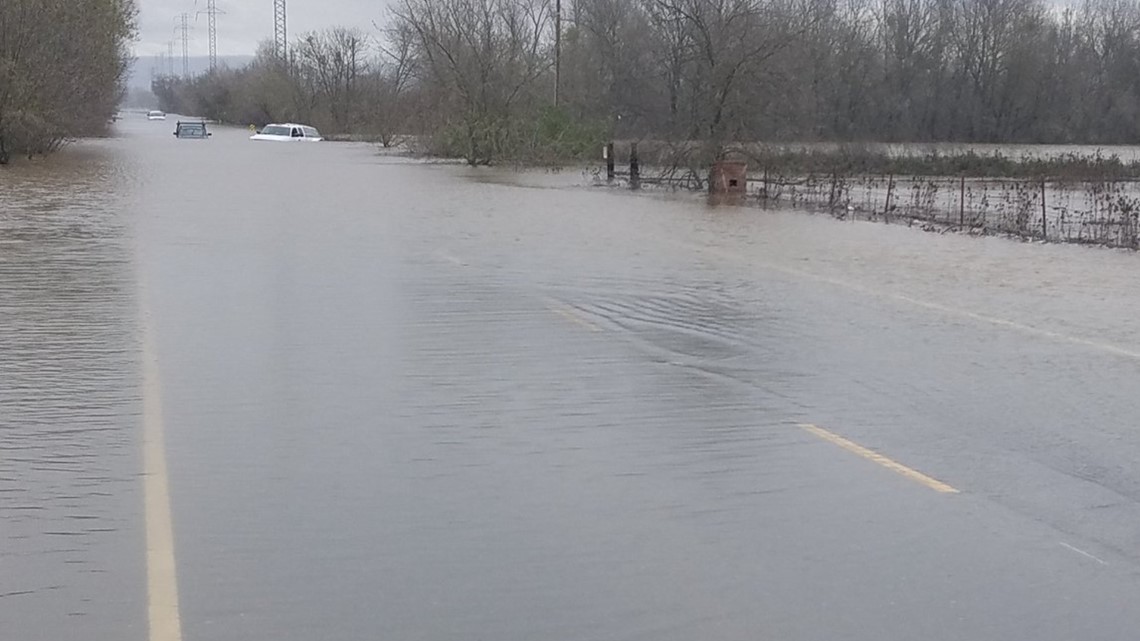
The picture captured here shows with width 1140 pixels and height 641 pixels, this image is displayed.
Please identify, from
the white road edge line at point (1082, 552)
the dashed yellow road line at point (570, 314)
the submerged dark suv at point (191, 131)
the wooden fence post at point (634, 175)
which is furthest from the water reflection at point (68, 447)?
Result: the submerged dark suv at point (191, 131)

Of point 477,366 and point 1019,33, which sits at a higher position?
point 1019,33

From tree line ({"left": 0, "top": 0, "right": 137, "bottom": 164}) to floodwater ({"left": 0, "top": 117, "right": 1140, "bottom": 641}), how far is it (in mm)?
29586

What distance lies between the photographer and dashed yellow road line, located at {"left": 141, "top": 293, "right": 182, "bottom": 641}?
546 cm

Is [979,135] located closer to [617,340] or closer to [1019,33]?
[1019,33]

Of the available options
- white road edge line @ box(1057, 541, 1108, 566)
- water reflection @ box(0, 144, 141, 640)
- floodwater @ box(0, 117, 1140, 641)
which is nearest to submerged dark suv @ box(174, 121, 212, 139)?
water reflection @ box(0, 144, 141, 640)

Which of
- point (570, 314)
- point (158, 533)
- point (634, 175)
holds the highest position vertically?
point (634, 175)

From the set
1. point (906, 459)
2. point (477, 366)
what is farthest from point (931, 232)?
point (906, 459)

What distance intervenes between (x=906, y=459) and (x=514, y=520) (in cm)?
262

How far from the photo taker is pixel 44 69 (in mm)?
47438

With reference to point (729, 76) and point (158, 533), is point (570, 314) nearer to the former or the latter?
point (158, 533)

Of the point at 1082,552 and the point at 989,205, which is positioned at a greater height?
the point at 989,205

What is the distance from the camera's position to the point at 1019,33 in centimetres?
8831

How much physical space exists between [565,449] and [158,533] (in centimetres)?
254

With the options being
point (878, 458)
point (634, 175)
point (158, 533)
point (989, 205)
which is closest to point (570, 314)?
point (878, 458)
